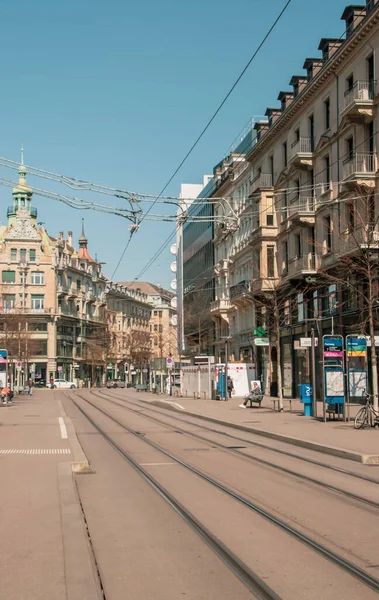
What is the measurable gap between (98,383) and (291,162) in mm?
83080

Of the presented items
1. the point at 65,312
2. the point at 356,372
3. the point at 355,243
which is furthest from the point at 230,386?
the point at 65,312

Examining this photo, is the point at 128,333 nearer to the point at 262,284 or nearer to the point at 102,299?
the point at 102,299

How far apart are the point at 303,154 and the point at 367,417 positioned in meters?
23.4

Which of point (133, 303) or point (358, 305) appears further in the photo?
point (133, 303)

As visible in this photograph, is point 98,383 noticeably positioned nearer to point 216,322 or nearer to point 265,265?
point 216,322

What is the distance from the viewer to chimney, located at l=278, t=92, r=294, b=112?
4857 cm

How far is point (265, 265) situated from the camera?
168 feet

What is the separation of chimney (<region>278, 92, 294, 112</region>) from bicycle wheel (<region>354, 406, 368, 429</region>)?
2927 cm

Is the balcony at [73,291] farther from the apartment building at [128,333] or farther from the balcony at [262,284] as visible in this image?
the balcony at [262,284]

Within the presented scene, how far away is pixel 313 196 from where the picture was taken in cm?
4341

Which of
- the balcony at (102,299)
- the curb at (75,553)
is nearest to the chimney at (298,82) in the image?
the curb at (75,553)

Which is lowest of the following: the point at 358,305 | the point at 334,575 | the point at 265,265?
the point at 334,575

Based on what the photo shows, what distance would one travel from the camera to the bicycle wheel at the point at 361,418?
74.1ft

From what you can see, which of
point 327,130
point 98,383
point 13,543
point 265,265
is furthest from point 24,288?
point 13,543
